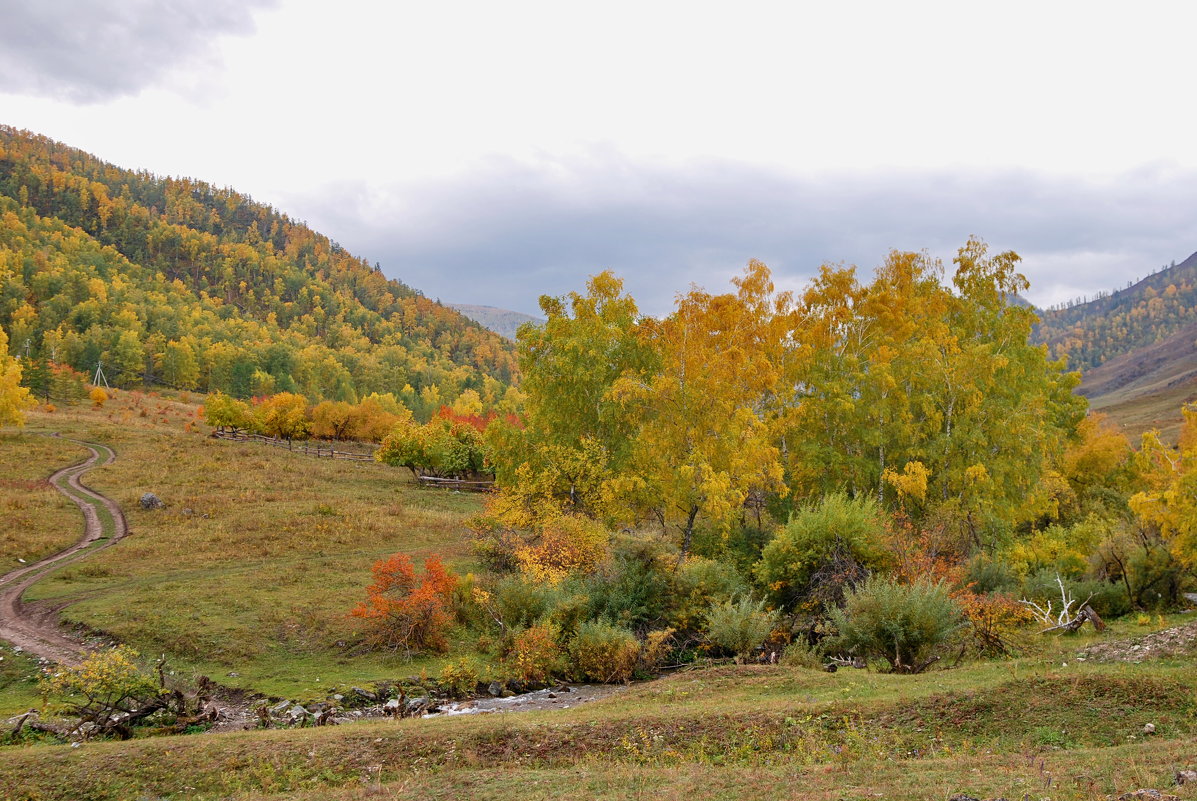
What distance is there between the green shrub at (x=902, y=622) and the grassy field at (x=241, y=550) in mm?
13024

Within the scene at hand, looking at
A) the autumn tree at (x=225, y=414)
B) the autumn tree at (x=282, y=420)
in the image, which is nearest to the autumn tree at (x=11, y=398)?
the autumn tree at (x=225, y=414)

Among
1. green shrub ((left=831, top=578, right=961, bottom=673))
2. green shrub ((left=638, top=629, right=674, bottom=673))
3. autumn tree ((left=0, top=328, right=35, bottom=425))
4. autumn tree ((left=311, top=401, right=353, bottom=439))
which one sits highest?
autumn tree ((left=0, top=328, right=35, bottom=425))

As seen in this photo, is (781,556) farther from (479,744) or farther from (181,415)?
(181,415)

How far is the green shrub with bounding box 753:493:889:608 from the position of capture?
74.8ft

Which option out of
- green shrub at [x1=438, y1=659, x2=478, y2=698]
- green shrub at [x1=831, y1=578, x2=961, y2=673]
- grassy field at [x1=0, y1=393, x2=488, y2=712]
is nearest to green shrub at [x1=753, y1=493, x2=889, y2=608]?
green shrub at [x1=831, y1=578, x2=961, y2=673]

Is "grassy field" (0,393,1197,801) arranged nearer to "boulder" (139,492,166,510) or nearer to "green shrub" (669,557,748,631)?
"green shrub" (669,557,748,631)

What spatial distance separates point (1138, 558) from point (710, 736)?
21.0 metres

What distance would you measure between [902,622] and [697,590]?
8.27 meters

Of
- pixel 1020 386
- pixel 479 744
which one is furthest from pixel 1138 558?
pixel 479 744

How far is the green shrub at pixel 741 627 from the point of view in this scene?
21047mm

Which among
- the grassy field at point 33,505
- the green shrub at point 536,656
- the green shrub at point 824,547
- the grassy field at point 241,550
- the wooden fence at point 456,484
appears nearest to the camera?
the green shrub at point 536,656

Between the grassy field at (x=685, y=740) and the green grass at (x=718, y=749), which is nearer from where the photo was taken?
the grassy field at (x=685, y=740)

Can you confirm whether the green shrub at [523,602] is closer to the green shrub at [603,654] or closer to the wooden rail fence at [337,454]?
the green shrub at [603,654]

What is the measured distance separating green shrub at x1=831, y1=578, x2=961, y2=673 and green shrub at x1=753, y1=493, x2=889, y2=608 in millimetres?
4351
